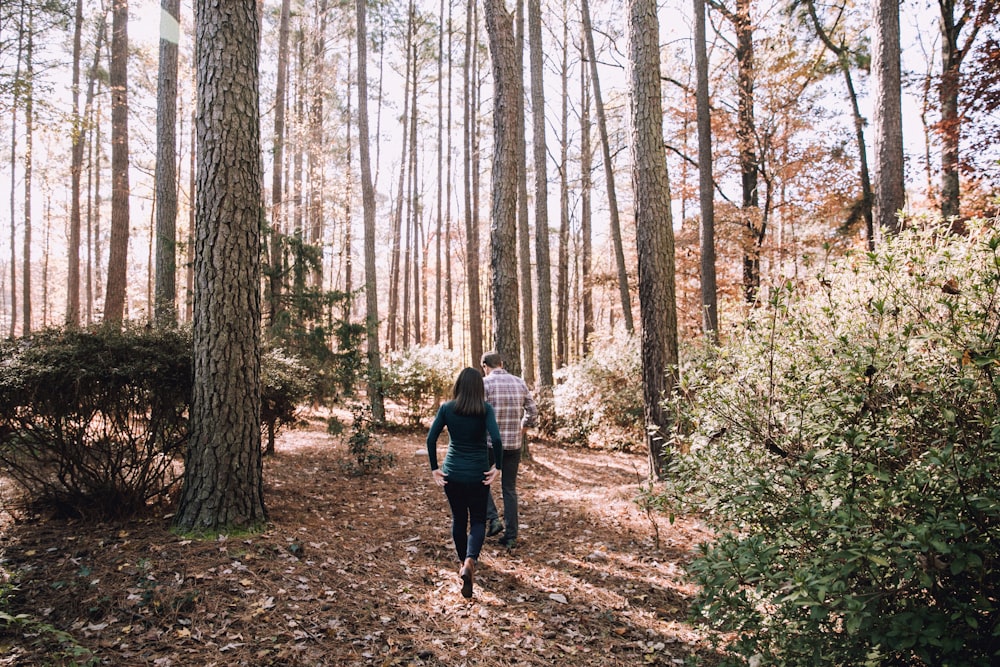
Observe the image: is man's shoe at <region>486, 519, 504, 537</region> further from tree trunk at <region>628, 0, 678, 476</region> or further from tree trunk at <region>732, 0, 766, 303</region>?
tree trunk at <region>732, 0, 766, 303</region>

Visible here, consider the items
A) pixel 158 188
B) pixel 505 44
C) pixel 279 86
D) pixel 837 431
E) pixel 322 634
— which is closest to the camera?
pixel 837 431

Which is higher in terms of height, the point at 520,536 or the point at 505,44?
the point at 505,44

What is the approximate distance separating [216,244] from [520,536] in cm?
444

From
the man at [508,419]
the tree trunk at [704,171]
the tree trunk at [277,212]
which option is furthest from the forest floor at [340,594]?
the tree trunk at [704,171]

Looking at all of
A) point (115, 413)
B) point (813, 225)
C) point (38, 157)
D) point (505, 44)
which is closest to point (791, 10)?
point (813, 225)

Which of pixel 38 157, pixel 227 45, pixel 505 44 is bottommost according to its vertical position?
pixel 227 45

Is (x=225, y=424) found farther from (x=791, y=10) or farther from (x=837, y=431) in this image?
(x=791, y=10)

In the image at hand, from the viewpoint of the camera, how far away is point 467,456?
4.82m

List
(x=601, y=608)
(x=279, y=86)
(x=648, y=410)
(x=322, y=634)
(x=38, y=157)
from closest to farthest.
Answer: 1. (x=322, y=634)
2. (x=601, y=608)
3. (x=648, y=410)
4. (x=279, y=86)
5. (x=38, y=157)

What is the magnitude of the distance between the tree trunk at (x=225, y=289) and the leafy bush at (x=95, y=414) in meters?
0.39

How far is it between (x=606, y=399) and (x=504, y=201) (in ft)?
18.2

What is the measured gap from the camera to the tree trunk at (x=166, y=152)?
31.4 ft

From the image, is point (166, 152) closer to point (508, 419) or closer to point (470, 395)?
point (508, 419)

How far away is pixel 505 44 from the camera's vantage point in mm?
8859
